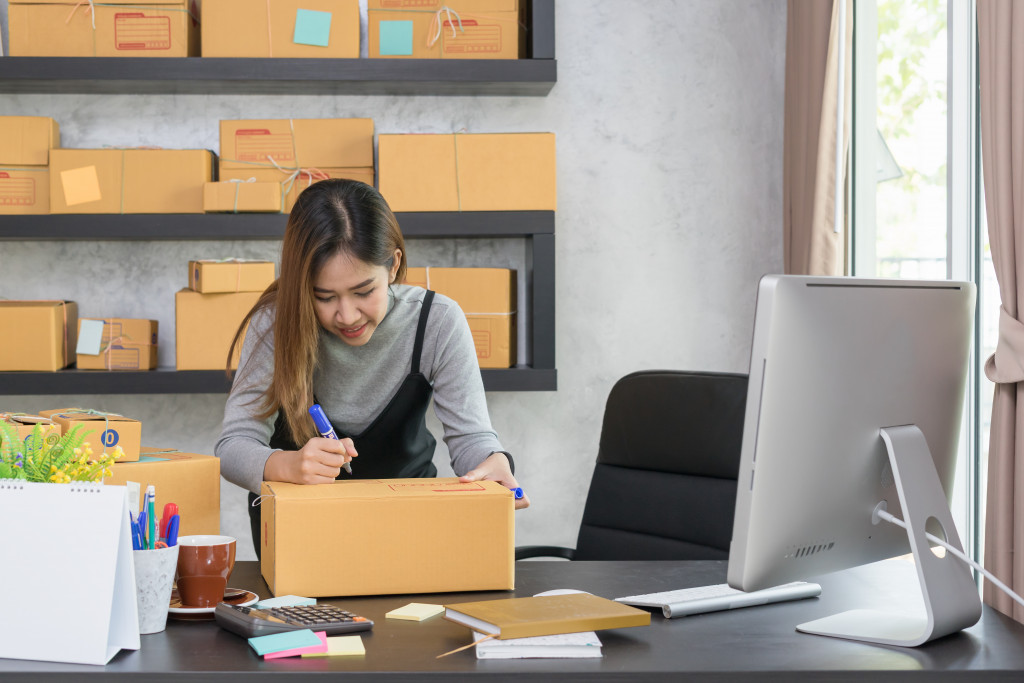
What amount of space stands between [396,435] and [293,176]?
128cm

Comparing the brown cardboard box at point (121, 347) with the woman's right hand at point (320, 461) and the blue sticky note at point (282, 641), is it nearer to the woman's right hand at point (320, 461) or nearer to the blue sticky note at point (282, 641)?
the woman's right hand at point (320, 461)

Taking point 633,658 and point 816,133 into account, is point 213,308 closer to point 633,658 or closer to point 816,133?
point 816,133

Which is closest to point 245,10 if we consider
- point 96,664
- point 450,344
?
point 450,344

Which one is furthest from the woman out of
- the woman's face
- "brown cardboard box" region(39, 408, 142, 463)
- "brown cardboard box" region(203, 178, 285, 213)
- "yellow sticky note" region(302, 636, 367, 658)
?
"brown cardboard box" region(203, 178, 285, 213)

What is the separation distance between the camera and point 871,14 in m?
2.73

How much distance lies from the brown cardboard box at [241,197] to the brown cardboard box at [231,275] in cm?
16

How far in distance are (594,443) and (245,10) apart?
1.82m

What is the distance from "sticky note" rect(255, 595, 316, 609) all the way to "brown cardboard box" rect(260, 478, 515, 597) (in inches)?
1.2

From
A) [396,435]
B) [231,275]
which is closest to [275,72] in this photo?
[231,275]

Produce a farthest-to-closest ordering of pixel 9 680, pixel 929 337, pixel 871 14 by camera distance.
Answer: pixel 871 14, pixel 929 337, pixel 9 680

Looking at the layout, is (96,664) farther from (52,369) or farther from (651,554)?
(52,369)

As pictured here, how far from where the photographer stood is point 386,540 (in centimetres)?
125

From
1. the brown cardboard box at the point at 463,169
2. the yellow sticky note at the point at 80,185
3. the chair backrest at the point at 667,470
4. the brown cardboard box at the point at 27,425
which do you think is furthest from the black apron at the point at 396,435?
the yellow sticky note at the point at 80,185

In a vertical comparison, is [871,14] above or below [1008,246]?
above
